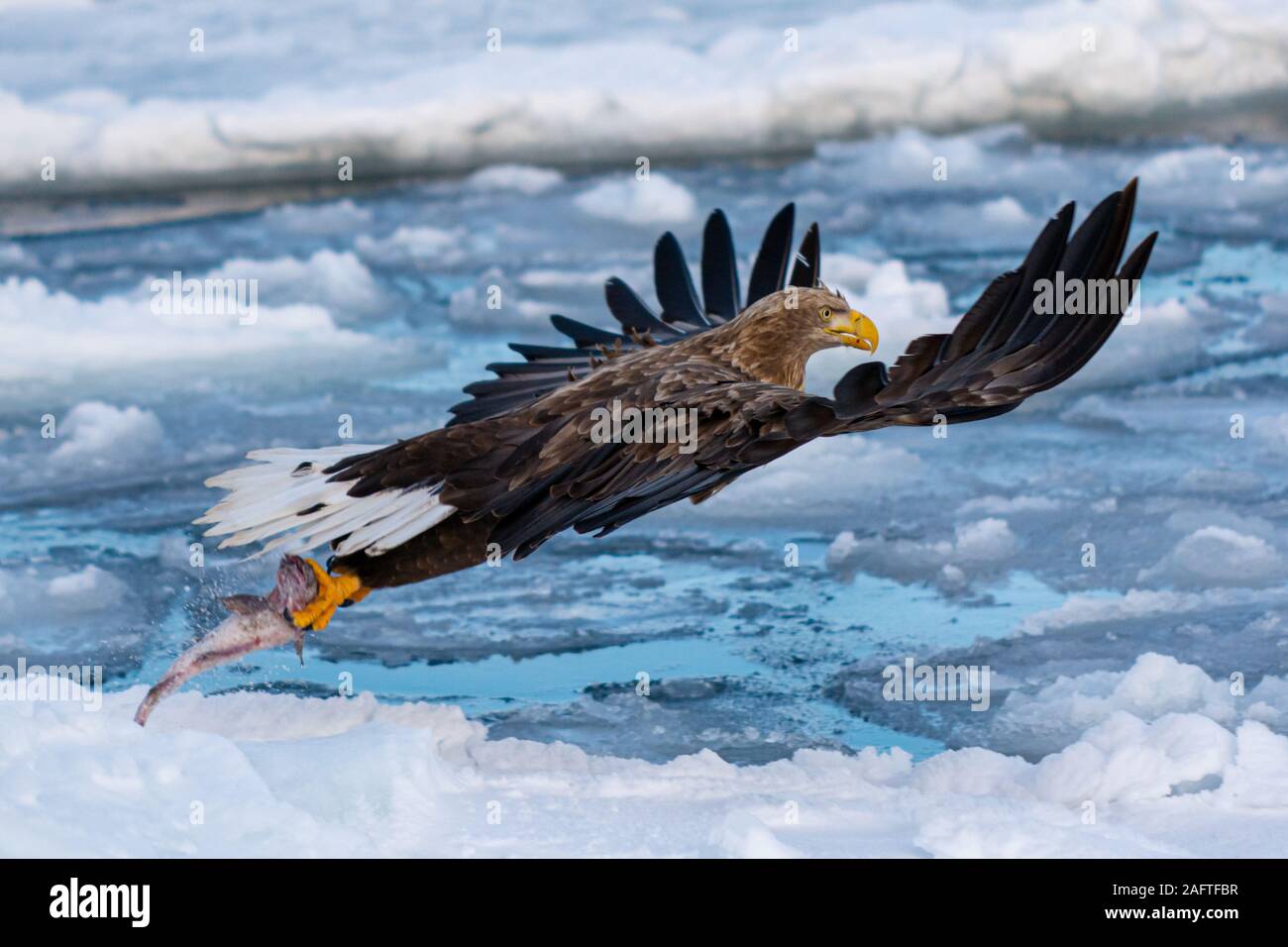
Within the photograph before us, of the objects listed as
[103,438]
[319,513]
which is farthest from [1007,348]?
[103,438]

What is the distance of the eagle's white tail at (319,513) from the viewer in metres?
4.40

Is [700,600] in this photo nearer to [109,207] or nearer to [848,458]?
[848,458]

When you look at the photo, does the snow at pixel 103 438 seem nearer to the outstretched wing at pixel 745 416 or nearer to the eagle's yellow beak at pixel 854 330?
the outstretched wing at pixel 745 416

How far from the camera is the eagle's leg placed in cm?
455

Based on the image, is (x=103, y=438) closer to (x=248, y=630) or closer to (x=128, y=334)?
(x=128, y=334)

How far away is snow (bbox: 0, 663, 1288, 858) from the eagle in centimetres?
54

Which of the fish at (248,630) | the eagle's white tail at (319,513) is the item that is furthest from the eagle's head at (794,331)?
the fish at (248,630)

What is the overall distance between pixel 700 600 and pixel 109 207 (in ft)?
26.1

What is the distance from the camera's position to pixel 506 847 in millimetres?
3973

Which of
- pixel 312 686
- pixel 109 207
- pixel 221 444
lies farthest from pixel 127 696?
pixel 109 207

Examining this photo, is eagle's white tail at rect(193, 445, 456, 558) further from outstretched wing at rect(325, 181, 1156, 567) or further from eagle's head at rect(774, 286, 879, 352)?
eagle's head at rect(774, 286, 879, 352)

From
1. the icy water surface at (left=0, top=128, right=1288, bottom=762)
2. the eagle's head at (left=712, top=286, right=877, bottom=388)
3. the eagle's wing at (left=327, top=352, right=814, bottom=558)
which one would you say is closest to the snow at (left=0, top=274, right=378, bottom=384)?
the icy water surface at (left=0, top=128, right=1288, bottom=762)

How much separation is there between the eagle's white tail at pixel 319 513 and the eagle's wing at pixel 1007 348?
113 centimetres

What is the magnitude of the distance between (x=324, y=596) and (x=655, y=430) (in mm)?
1050
